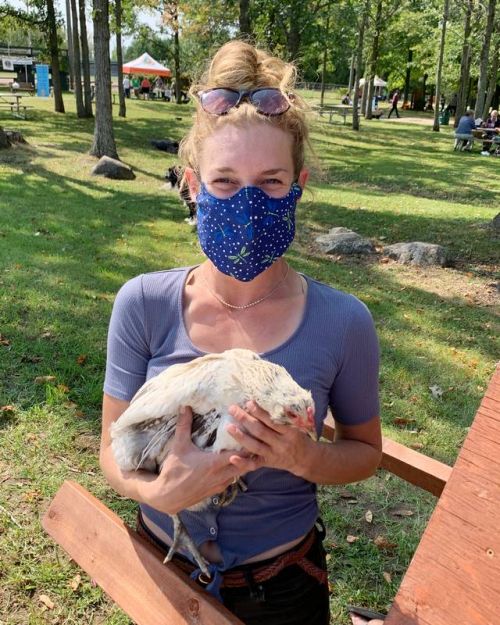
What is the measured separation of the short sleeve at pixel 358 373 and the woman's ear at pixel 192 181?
666mm

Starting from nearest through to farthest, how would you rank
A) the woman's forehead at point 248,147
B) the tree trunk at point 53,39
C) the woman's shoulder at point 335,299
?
the woman's forehead at point 248,147 → the woman's shoulder at point 335,299 → the tree trunk at point 53,39

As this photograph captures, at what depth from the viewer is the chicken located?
140 cm

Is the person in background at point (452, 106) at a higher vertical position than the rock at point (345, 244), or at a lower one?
higher

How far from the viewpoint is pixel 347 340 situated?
5.69ft

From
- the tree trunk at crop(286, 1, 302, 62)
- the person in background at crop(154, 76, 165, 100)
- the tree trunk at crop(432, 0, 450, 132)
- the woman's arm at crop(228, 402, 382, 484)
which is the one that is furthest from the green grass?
the person in background at crop(154, 76, 165, 100)

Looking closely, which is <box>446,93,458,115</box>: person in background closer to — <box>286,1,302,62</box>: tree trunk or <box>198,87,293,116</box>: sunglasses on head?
<box>286,1,302,62</box>: tree trunk

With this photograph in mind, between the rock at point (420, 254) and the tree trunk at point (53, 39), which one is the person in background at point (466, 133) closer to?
the tree trunk at point (53, 39)

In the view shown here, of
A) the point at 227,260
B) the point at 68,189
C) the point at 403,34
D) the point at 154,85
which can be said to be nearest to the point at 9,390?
the point at 227,260

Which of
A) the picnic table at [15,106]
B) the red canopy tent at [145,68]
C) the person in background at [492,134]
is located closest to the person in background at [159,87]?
the red canopy tent at [145,68]

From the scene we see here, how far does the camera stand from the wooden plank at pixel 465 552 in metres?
1.31

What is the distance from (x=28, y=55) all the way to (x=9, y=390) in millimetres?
49220

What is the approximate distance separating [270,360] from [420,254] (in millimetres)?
7334

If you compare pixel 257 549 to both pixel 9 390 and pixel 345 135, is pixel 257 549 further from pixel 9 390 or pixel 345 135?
pixel 345 135

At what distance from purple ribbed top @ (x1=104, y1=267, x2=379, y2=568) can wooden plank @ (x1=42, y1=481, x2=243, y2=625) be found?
122 mm
